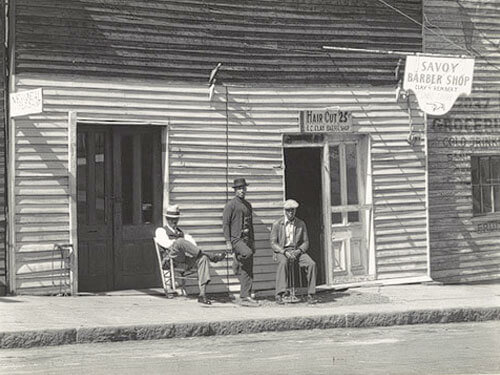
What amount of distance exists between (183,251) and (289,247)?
1.61 m

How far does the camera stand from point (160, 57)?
45.4ft

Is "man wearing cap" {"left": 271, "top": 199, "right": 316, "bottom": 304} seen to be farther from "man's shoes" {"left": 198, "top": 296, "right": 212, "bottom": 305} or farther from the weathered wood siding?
the weathered wood siding

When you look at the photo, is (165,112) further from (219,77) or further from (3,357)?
(3,357)

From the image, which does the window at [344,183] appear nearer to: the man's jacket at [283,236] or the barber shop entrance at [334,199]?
the barber shop entrance at [334,199]

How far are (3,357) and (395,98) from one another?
8233 mm

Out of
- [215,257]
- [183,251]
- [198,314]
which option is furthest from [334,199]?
[198,314]

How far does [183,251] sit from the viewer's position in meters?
13.2

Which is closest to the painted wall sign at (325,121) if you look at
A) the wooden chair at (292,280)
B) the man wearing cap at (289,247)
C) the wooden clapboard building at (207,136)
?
the wooden clapboard building at (207,136)

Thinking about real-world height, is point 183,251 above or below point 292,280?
above

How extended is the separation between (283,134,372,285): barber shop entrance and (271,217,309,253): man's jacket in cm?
125

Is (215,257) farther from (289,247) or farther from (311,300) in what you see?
(311,300)

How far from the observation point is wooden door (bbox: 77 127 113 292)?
44.5 feet

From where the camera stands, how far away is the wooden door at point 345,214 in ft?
49.9

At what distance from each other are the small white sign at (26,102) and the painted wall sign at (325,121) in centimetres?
436
